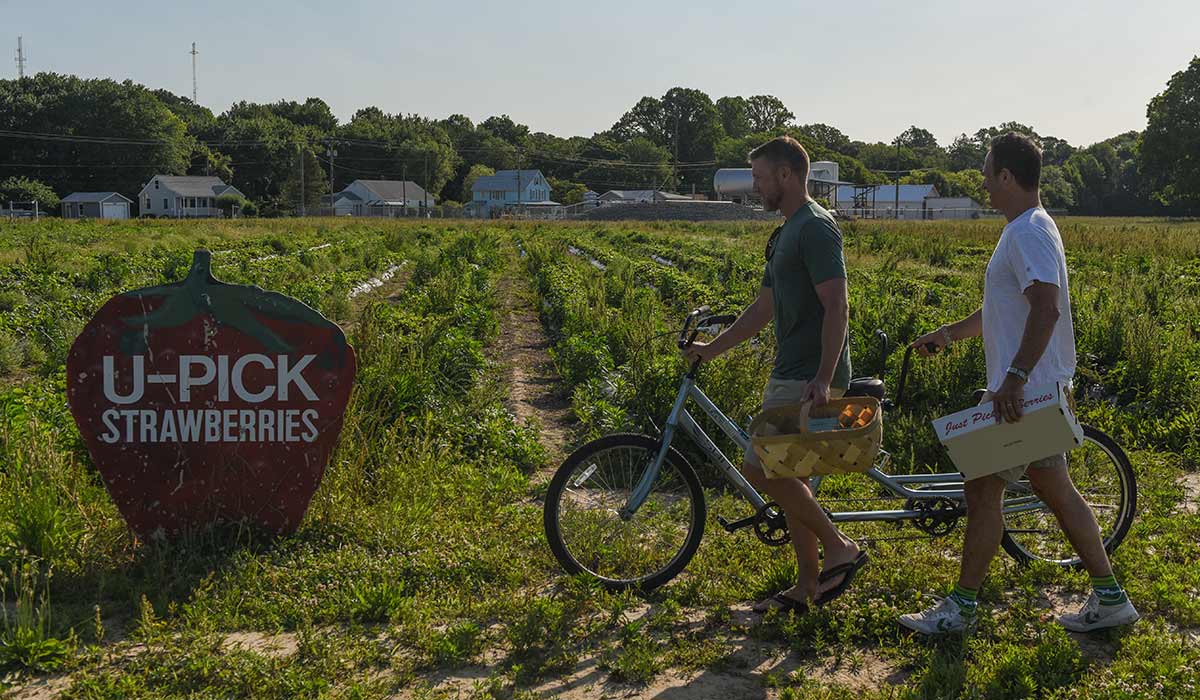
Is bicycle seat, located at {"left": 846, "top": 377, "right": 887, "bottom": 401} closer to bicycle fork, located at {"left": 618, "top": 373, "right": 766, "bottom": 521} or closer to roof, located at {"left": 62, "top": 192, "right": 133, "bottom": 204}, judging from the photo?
bicycle fork, located at {"left": 618, "top": 373, "right": 766, "bottom": 521}

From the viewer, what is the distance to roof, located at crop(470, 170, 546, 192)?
359 ft

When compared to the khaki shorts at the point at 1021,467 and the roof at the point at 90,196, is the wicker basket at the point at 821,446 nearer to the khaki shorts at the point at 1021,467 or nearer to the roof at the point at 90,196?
the khaki shorts at the point at 1021,467

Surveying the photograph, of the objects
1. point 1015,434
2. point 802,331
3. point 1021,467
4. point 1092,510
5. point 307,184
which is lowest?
point 1092,510

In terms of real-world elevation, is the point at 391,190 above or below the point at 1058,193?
above

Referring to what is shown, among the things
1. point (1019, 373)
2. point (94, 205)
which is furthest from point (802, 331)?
point (94, 205)

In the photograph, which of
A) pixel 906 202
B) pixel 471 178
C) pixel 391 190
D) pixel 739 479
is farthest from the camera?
pixel 471 178

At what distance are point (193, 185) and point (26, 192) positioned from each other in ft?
50.8

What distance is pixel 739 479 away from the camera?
461cm

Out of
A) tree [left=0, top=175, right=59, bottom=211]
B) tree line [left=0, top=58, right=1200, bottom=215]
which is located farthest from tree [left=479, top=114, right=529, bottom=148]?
tree [left=0, top=175, right=59, bottom=211]

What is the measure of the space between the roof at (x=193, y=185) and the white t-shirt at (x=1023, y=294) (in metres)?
91.7

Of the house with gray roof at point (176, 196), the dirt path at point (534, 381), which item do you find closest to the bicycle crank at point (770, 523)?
the dirt path at point (534, 381)

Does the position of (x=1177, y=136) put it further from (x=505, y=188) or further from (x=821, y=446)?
(x=821, y=446)

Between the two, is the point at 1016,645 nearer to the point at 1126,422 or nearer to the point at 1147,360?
the point at 1126,422

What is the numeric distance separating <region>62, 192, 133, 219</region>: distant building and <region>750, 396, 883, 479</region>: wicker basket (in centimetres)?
8610
